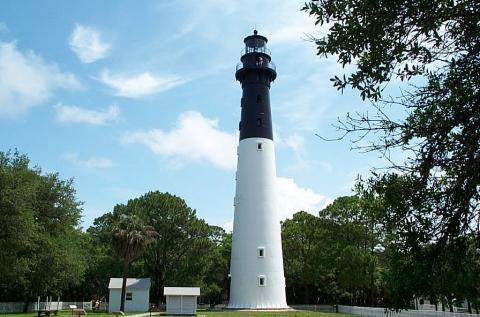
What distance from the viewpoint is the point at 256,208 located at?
40156 mm

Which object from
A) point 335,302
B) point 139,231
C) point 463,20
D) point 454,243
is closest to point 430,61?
point 463,20

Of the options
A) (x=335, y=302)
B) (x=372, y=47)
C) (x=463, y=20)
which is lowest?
(x=335, y=302)

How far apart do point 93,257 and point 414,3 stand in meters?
54.7

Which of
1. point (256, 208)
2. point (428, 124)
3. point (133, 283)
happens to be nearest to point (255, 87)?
point (256, 208)

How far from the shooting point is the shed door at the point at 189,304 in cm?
3812

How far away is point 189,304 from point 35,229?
1300cm

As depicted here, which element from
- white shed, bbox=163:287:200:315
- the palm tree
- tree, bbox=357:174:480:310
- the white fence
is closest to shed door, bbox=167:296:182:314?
white shed, bbox=163:287:200:315

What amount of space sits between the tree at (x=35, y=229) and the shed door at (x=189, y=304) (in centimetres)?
883

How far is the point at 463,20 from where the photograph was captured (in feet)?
20.6

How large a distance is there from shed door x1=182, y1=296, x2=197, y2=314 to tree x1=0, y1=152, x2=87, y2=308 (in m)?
8.83

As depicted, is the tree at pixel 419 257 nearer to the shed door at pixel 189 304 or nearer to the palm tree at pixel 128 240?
the shed door at pixel 189 304

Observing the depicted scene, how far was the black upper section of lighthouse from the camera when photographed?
137ft

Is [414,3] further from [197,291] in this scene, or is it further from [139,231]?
[139,231]

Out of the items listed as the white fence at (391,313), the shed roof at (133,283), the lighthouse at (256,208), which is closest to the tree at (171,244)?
the shed roof at (133,283)
